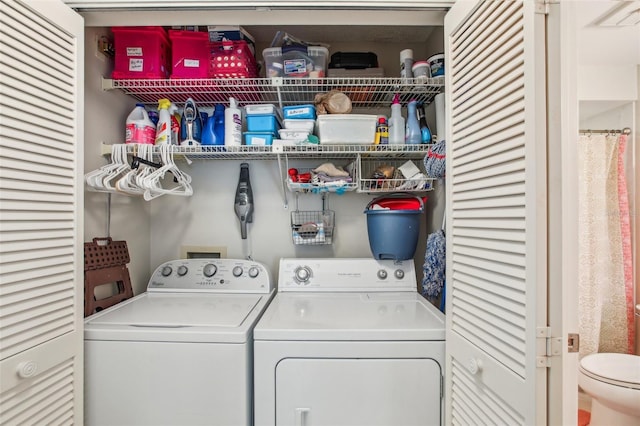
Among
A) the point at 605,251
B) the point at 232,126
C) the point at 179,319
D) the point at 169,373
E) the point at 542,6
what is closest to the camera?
the point at 542,6

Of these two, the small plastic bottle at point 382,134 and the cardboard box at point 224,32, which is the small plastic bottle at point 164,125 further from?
the small plastic bottle at point 382,134

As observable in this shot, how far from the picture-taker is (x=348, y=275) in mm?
1941

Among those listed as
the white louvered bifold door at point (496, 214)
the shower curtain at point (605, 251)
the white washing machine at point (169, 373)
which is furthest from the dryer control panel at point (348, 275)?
the shower curtain at point (605, 251)

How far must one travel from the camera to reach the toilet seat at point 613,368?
1923 millimetres

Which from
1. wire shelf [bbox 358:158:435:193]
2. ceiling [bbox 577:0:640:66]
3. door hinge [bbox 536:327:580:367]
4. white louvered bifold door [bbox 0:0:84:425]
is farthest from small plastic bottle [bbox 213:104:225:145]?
ceiling [bbox 577:0:640:66]

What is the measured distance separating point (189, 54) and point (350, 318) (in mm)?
1634

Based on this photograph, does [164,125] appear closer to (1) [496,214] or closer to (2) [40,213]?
(2) [40,213]

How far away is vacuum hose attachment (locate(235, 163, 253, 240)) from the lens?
2107 mm

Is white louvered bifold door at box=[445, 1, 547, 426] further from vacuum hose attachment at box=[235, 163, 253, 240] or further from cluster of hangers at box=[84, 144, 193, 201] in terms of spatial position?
cluster of hangers at box=[84, 144, 193, 201]

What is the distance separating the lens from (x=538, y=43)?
32.0 inches

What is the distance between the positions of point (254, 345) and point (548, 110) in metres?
1.24

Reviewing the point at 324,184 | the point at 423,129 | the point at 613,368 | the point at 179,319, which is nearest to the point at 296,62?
the point at 324,184

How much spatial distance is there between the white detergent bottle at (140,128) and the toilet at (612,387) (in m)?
2.96

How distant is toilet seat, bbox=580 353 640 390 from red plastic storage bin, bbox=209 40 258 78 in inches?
107
